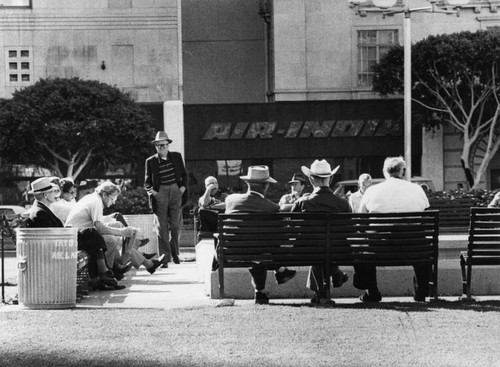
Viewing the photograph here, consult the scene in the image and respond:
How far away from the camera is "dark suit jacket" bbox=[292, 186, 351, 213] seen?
12469mm

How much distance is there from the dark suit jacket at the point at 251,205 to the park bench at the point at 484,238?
82.3 inches

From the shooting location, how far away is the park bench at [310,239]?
12.0 metres

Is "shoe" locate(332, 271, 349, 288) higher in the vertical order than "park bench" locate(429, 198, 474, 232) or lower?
lower

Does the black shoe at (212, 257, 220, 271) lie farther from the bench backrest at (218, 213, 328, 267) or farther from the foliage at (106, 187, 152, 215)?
the foliage at (106, 187, 152, 215)

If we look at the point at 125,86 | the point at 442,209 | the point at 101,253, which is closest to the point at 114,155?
the point at 125,86

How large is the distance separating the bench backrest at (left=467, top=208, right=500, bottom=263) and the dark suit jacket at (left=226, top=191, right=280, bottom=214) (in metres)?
2.09

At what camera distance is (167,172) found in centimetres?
1911

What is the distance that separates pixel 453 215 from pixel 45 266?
10.5 meters

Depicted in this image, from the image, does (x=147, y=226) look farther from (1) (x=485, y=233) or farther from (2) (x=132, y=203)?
(1) (x=485, y=233)

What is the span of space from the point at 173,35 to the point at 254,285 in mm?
33556

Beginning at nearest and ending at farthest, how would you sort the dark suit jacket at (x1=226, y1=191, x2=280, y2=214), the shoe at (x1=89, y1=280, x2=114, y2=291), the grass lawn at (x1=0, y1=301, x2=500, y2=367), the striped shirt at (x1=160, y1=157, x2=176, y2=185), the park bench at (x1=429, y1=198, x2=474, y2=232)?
the grass lawn at (x1=0, y1=301, x2=500, y2=367), the dark suit jacket at (x1=226, y1=191, x2=280, y2=214), the shoe at (x1=89, y1=280, x2=114, y2=291), the striped shirt at (x1=160, y1=157, x2=176, y2=185), the park bench at (x1=429, y1=198, x2=474, y2=232)

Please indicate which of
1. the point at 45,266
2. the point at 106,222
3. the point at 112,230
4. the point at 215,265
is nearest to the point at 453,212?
the point at 106,222

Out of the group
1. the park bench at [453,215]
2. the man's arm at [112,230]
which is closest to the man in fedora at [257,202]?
the man's arm at [112,230]

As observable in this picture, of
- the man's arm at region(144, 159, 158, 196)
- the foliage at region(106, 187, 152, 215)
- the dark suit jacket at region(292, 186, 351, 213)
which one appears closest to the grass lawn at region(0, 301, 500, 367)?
the dark suit jacket at region(292, 186, 351, 213)
